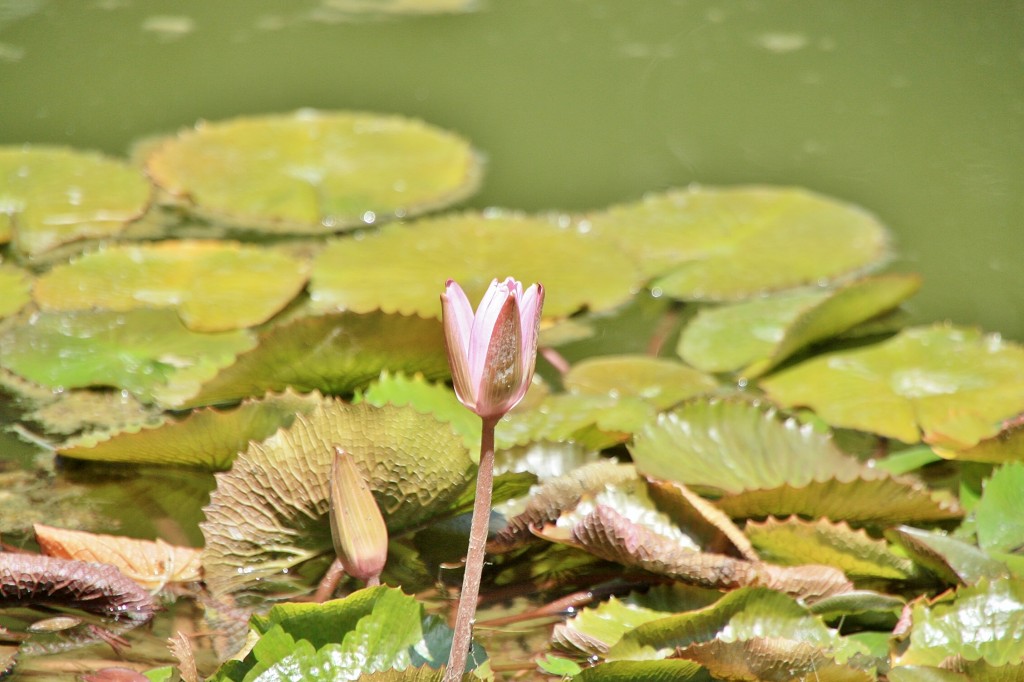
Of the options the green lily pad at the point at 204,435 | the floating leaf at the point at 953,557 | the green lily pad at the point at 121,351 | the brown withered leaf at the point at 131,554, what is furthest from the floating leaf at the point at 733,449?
the green lily pad at the point at 121,351

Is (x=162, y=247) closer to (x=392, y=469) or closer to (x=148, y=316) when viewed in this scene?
(x=148, y=316)

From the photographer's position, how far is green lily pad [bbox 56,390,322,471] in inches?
51.9

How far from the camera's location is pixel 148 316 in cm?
183

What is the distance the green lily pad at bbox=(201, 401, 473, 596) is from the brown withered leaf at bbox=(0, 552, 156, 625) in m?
0.09

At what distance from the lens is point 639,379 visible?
1.73 m

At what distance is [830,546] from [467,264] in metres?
1.01

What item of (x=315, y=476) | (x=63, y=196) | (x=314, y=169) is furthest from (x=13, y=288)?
(x=315, y=476)

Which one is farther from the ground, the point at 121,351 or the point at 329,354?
the point at 329,354

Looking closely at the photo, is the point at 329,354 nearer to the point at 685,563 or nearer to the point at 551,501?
the point at 551,501

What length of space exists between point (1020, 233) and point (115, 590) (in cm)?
204

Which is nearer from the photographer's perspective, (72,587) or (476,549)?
(476,549)

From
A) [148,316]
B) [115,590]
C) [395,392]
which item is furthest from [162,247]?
[115,590]

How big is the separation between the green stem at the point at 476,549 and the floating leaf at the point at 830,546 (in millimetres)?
482

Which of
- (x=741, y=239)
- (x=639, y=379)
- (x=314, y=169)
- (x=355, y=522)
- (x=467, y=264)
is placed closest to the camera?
(x=355, y=522)
